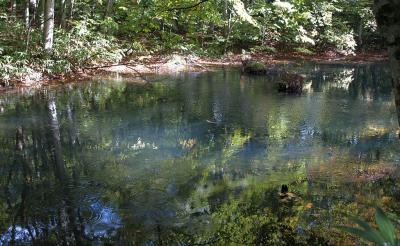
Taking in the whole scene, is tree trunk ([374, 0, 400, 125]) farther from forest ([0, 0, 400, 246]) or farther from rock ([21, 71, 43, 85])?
rock ([21, 71, 43, 85])

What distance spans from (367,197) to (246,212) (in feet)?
6.17

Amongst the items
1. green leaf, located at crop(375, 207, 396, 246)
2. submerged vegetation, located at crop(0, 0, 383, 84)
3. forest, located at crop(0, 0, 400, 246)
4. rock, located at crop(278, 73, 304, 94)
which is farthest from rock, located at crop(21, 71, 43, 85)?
green leaf, located at crop(375, 207, 396, 246)

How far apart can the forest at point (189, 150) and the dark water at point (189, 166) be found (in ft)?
0.10

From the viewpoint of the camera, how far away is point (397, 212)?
5547 mm

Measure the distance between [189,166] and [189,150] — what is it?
0.90 m

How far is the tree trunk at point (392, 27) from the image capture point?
1951mm

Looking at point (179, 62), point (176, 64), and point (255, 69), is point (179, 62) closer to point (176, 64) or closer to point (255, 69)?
point (176, 64)

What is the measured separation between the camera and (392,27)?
1.98 meters

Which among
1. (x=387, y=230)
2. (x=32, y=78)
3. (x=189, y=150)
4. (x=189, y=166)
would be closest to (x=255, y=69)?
(x=32, y=78)

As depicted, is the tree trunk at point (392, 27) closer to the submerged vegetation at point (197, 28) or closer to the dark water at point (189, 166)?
the dark water at point (189, 166)

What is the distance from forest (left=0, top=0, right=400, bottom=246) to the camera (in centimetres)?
497

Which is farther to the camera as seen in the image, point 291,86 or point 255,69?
point 255,69

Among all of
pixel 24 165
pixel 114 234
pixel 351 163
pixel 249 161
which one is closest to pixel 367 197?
pixel 351 163

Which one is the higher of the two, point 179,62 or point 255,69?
point 179,62
